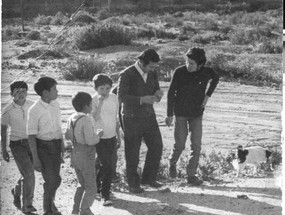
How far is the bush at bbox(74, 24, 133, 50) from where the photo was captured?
1127cm

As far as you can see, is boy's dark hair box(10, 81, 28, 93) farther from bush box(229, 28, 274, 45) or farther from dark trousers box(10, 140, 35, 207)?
bush box(229, 28, 274, 45)

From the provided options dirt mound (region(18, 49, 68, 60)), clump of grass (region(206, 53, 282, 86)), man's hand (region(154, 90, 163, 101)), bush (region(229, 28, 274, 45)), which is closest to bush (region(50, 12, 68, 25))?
dirt mound (region(18, 49, 68, 60))

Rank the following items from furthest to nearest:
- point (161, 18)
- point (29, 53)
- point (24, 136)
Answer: point (161, 18) < point (29, 53) < point (24, 136)

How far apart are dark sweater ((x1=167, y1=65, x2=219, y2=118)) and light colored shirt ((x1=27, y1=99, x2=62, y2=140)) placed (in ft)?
4.49

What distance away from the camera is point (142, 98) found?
539 centimetres

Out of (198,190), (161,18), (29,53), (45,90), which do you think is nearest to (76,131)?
(45,90)

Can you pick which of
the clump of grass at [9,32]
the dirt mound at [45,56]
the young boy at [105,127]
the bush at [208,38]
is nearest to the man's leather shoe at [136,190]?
the young boy at [105,127]

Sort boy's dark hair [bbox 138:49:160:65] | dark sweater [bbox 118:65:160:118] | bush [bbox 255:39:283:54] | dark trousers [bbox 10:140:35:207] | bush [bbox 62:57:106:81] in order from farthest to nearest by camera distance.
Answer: bush [bbox 255:39:283:54] → bush [bbox 62:57:106:81] → dark sweater [bbox 118:65:160:118] → boy's dark hair [bbox 138:49:160:65] → dark trousers [bbox 10:140:35:207]

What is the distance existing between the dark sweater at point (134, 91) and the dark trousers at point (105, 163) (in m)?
0.40

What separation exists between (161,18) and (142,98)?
2149cm

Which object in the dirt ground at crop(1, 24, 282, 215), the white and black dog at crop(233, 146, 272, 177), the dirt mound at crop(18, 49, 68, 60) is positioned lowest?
the dirt ground at crop(1, 24, 282, 215)

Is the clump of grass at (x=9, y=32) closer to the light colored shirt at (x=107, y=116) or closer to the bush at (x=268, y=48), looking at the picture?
the light colored shirt at (x=107, y=116)

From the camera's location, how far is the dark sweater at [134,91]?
5.42 m

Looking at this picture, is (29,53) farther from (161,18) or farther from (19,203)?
(161,18)
